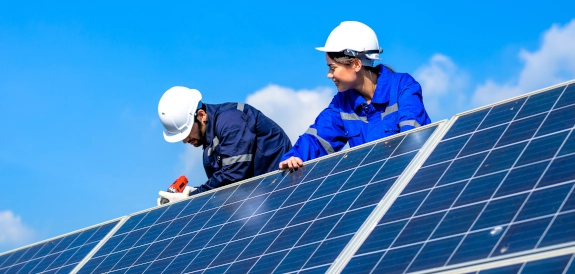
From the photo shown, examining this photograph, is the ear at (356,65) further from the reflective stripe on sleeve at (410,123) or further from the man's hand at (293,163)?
the man's hand at (293,163)

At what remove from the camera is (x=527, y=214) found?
728 cm

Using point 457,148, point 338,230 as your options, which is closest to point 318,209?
point 338,230

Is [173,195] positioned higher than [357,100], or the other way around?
[357,100]

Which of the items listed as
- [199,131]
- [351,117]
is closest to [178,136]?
[199,131]

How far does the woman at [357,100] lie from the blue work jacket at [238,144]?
2.94 feet

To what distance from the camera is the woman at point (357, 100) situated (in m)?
11.2

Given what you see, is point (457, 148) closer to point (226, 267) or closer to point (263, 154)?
point (226, 267)

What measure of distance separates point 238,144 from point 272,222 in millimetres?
2878

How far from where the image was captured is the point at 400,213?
27.7 ft

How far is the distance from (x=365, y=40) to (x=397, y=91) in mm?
745

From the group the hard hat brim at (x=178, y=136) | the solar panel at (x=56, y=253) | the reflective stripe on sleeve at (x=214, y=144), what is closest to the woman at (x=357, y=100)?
the reflective stripe on sleeve at (x=214, y=144)

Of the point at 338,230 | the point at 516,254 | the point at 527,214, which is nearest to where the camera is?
the point at 516,254

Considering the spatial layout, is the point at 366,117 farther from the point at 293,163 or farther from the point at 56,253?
the point at 56,253

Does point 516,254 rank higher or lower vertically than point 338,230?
lower
